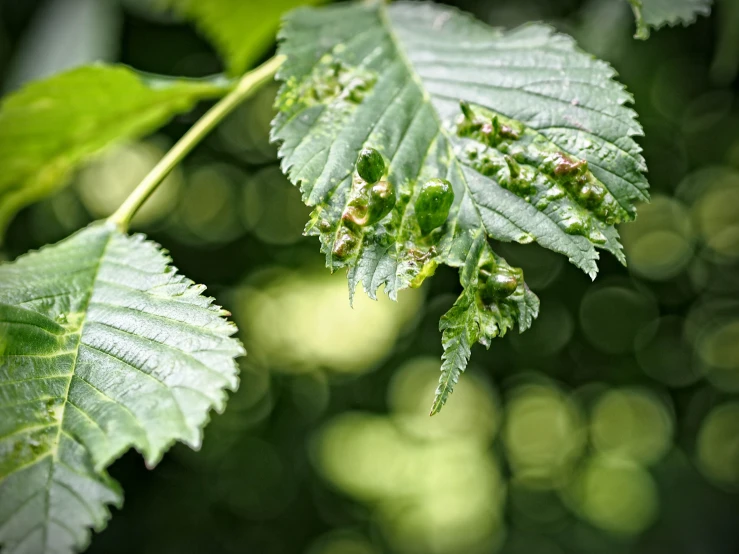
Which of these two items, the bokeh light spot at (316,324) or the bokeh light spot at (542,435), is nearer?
the bokeh light spot at (316,324)

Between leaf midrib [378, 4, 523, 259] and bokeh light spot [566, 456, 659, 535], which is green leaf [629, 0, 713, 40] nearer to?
leaf midrib [378, 4, 523, 259]

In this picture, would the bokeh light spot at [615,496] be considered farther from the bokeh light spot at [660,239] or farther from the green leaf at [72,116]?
the green leaf at [72,116]

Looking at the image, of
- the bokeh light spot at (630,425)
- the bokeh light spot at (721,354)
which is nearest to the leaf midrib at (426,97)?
the bokeh light spot at (721,354)

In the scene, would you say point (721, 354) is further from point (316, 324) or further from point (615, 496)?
point (316, 324)

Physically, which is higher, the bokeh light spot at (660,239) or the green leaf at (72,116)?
the green leaf at (72,116)

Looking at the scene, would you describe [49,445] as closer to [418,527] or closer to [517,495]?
[517,495]

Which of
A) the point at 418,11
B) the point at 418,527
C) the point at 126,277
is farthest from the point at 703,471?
the point at 126,277
